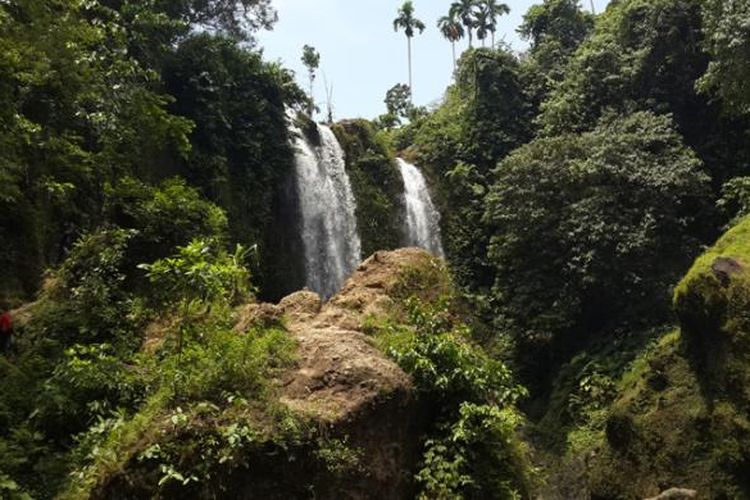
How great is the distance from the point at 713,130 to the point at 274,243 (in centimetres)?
1368

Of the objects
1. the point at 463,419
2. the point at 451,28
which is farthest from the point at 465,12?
the point at 463,419

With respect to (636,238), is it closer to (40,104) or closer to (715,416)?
(715,416)

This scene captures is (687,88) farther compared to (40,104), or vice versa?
(687,88)

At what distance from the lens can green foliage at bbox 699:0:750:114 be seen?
15938 millimetres

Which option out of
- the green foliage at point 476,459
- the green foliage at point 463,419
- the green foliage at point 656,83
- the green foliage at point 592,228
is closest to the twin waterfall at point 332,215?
the green foliage at point 592,228

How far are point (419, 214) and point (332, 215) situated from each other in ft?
13.2

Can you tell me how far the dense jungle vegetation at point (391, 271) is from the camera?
6.22 m

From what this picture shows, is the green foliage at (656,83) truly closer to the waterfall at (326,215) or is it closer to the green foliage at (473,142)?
the green foliage at (473,142)

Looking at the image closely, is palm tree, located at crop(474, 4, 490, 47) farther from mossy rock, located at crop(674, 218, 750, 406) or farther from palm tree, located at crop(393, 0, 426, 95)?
mossy rock, located at crop(674, 218, 750, 406)

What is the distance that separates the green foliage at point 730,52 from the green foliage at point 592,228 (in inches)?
67.5

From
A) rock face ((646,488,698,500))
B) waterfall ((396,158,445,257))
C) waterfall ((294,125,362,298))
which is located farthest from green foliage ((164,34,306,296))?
rock face ((646,488,698,500))

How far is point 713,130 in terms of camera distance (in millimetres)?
19906

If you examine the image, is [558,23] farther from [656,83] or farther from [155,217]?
[155,217]

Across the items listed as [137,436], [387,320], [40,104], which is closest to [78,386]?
[137,436]
